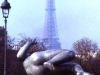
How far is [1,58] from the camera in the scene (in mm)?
45375

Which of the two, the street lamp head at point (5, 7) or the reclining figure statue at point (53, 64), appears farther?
the street lamp head at point (5, 7)

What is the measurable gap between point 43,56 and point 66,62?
0.56 meters

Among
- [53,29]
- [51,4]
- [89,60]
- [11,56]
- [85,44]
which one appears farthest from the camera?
[51,4]

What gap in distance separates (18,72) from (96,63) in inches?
920

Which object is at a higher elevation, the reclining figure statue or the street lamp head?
the street lamp head

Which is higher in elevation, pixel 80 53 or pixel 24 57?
pixel 24 57

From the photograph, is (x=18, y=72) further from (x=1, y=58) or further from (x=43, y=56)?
(x=43, y=56)

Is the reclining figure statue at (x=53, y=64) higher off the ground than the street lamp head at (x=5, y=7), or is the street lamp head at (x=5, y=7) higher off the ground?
the street lamp head at (x=5, y=7)

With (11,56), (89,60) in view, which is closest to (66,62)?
(11,56)

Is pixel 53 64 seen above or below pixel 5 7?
below

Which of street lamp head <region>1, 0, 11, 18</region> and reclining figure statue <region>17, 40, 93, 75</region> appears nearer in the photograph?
reclining figure statue <region>17, 40, 93, 75</region>

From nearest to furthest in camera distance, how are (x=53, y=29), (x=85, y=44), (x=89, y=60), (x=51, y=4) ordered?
(x=89, y=60) → (x=85, y=44) → (x=53, y=29) → (x=51, y=4)

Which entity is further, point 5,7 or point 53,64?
point 5,7

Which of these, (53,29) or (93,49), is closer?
(93,49)
